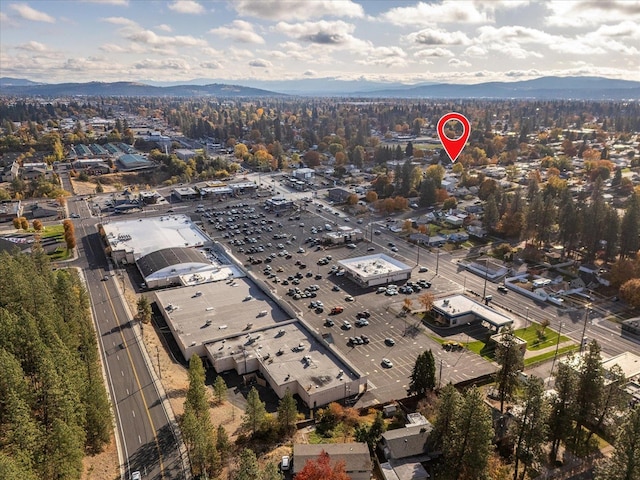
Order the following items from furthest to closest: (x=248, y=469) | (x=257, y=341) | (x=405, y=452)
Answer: (x=257, y=341), (x=405, y=452), (x=248, y=469)

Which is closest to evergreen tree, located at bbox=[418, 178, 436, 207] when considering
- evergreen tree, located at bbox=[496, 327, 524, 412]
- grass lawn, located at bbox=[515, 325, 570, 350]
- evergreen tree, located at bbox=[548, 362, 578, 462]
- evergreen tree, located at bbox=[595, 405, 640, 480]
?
grass lawn, located at bbox=[515, 325, 570, 350]

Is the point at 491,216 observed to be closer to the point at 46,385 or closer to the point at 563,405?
the point at 563,405

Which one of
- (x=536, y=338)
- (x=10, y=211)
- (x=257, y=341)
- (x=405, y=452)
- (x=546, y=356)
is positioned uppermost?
(x=10, y=211)

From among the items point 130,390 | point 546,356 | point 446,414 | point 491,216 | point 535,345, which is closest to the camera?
point 446,414

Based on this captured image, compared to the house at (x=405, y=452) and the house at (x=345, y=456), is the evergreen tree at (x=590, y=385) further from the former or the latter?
the house at (x=345, y=456)

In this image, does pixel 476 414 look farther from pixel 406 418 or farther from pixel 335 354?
pixel 335 354

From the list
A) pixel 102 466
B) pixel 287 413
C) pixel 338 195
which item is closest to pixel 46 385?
pixel 102 466

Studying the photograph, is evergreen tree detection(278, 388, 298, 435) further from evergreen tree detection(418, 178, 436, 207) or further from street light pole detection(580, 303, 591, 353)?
evergreen tree detection(418, 178, 436, 207)
